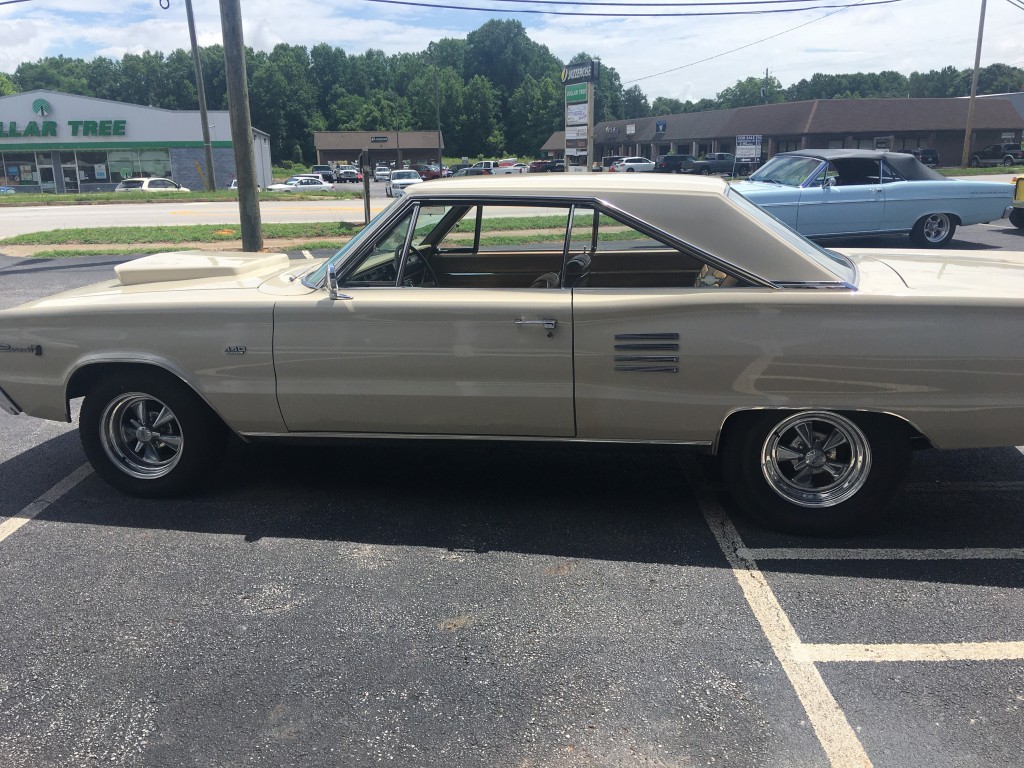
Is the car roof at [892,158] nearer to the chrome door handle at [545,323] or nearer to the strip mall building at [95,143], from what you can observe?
the chrome door handle at [545,323]

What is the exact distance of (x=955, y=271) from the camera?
4.10 metres

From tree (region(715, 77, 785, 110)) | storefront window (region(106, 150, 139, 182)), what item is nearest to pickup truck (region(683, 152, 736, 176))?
storefront window (region(106, 150, 139, 182))

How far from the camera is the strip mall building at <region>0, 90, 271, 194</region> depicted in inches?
2067

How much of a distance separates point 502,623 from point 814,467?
1.65 meters

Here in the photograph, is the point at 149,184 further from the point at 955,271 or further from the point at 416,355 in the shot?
the point at 955,271

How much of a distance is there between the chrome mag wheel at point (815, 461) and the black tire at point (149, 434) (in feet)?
9.13

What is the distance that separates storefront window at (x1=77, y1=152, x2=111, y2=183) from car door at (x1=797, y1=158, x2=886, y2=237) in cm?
5399

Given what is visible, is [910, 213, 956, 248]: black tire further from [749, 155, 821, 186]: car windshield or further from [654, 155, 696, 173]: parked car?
[654, 155, 696, 173]: parked car

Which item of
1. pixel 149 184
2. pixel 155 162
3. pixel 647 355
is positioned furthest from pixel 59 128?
pixel 647 355

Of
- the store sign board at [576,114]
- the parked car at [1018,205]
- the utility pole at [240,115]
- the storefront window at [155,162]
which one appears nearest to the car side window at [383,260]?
the utility pole at [240,115]

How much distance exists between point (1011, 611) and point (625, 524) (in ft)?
5.34

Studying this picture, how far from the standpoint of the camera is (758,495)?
3.84 meters

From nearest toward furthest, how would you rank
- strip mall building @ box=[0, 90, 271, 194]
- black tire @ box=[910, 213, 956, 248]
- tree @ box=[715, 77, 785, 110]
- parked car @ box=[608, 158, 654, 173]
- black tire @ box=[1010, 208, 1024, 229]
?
black tire @ box=[910, 213, 956, 248], black tire @ box=[1010, 208, 1024, 229], strip mall building @ box=[0, 90, 271, 194], parked car @ box=[608, 158, 654, 173], tree @ box=[715, 77, 785, 110]

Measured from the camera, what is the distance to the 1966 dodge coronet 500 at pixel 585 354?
11.6 ft
